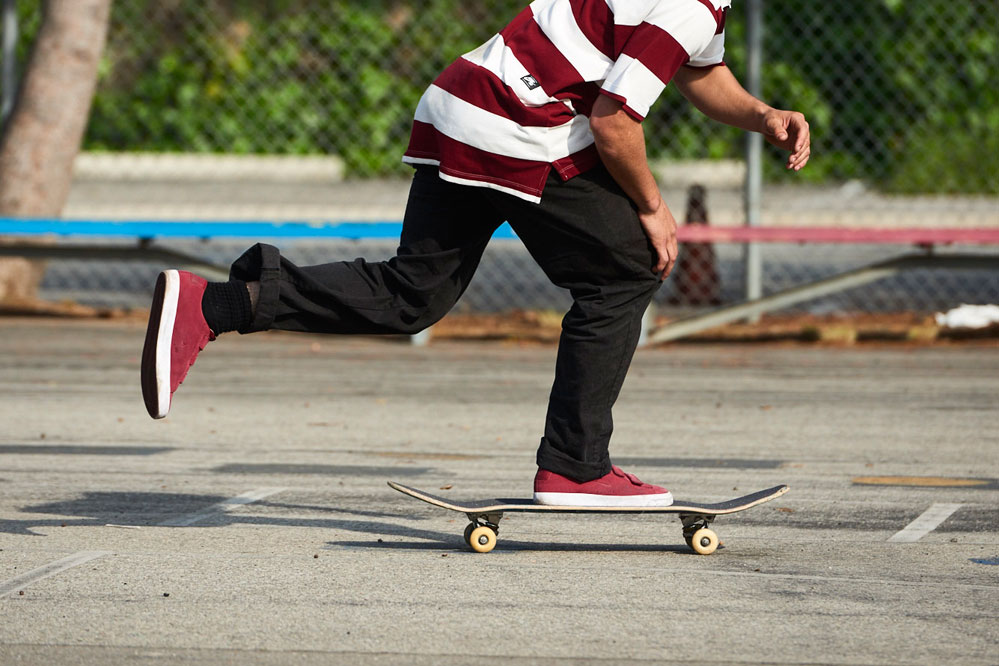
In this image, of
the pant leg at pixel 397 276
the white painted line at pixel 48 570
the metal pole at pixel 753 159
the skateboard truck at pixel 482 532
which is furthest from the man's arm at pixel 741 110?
the metal pole at pixel 753 159

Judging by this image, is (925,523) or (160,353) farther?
(925,523)

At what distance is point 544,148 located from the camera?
365 centimetres

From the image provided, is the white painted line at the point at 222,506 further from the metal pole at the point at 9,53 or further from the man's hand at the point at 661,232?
the metal pole at the point at 9,53

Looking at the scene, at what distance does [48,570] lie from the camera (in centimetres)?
362

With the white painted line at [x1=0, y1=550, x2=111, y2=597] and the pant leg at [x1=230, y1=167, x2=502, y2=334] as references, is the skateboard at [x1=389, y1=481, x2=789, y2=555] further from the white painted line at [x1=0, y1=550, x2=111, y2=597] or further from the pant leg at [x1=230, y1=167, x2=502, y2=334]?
the white painted line at [x1=0, y1=550, x2=111, y2=597]

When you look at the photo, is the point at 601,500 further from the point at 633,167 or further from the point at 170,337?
the point at 170,337

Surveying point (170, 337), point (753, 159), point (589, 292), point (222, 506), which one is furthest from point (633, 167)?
point (753, 159)

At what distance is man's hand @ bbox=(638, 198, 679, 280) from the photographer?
3734 mm

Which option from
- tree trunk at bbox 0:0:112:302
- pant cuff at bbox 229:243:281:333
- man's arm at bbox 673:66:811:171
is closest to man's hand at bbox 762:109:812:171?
man's arm at bbox 673:66:811:171

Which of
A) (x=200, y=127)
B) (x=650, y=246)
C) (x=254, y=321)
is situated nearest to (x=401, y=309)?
(x=254, y=321)

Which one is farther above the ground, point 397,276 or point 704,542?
point 397,276

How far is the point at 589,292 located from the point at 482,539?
72 centimetres

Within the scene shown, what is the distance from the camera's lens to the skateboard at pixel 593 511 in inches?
150

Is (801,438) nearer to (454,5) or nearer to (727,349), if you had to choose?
(727,349)
